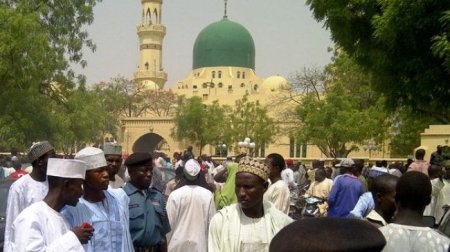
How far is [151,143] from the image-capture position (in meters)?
68.7

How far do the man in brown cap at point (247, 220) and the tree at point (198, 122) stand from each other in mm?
51315

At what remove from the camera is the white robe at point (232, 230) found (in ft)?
13.3

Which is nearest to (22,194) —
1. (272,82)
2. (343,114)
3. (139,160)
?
(139,160)

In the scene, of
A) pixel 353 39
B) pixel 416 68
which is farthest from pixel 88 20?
pixel 416 68

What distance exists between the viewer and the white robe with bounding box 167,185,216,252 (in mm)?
6367

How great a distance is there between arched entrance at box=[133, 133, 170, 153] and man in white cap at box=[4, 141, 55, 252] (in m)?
58.4

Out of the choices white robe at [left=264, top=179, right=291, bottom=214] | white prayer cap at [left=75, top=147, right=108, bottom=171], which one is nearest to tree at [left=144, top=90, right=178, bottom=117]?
white robe at [left=264, top=179, right=291, bottom=214]

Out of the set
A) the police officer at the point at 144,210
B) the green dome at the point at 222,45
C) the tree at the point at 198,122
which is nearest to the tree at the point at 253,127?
the tree at the point at 198,122

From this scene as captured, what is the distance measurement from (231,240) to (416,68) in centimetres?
837

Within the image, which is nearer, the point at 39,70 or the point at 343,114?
the point at 39,70

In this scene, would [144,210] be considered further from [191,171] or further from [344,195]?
[344,195]

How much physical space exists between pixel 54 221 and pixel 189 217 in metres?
2.59

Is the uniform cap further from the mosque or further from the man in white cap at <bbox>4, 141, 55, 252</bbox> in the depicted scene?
the mosque

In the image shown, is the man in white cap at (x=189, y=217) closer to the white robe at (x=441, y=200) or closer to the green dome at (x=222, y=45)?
the white robe at (x=441, y=200)
